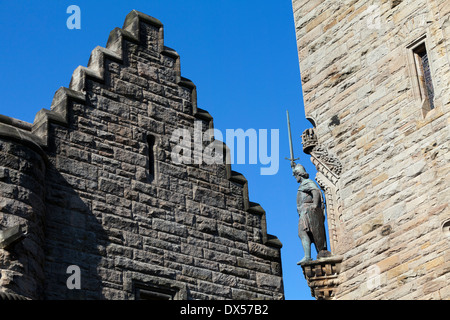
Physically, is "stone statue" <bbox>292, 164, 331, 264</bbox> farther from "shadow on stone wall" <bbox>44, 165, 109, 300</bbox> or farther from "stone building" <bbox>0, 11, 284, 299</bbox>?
"shadow on stone wall" <bbox>44, 165, 109, 300</bbox>

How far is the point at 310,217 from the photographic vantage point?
19.2 m

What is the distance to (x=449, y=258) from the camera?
1680cm

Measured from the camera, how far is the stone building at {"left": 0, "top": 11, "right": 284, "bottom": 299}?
16547 mm

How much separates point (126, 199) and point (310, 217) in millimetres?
3389

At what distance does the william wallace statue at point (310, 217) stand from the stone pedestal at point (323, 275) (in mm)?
136

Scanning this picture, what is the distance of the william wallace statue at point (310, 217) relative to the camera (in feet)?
62.7

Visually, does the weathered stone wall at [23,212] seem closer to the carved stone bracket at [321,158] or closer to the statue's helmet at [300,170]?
the statue's helmet at [300,170]

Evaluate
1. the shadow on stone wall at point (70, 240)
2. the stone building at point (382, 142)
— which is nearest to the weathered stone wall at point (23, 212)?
the shadow on stone wall at point (70, 240)

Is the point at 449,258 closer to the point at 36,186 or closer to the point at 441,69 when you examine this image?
the point at 441,69

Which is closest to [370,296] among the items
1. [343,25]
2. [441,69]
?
[441,69]

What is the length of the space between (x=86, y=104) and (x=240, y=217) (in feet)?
12.2

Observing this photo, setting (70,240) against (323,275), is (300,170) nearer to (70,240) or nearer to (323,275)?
(323,275)

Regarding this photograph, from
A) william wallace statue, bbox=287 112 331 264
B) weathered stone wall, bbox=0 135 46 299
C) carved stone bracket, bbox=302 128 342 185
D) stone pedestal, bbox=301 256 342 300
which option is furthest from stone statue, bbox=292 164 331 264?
weathered stone wall, bbox=0 135 46 299
